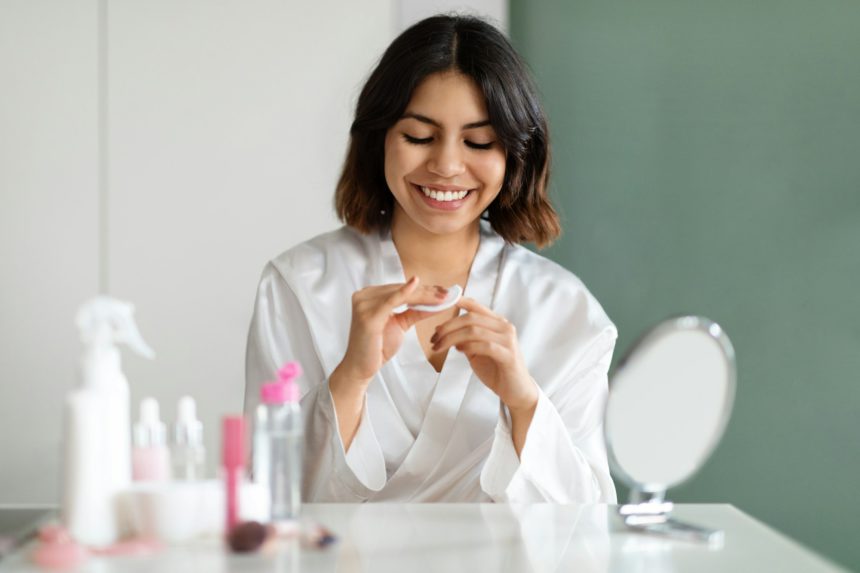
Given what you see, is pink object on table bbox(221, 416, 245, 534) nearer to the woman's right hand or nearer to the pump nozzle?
the pump nozzle

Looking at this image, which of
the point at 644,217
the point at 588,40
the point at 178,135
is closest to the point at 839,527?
the point at 644,217

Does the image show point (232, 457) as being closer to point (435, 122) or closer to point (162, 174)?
point (435, 122)

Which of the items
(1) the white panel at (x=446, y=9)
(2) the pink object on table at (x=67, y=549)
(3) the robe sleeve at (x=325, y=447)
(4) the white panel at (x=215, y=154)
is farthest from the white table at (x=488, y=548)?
(1) the white panel at (x=446, y=9)

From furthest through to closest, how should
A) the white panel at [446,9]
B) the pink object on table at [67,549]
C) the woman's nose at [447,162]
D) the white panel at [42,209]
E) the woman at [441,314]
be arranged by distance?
the white panel at [446,9], the white panel at [42,209], the woman's nose at [447,162], the woman at [441,314], the pink object on table at [67,549]

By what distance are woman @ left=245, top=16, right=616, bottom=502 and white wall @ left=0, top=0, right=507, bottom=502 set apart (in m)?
0.84

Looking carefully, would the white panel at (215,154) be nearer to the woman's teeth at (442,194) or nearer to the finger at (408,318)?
the woman's teeth at (442,194)

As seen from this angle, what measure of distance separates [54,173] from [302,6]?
0.73 meters

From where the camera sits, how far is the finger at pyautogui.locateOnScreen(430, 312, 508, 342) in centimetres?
147

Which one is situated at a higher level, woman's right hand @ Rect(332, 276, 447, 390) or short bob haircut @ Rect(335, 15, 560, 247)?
short bob haircut @ Rect(335, 15, 560, 247)

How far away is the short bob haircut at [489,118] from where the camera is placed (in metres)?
1.82

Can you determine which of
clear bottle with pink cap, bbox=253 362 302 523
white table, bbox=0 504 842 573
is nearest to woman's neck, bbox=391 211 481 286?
white table, bbox=0 504 842 573

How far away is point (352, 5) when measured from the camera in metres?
2.80

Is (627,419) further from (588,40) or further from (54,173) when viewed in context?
(54,173)

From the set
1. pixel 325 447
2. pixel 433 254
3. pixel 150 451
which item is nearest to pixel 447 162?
pixel 433 254
